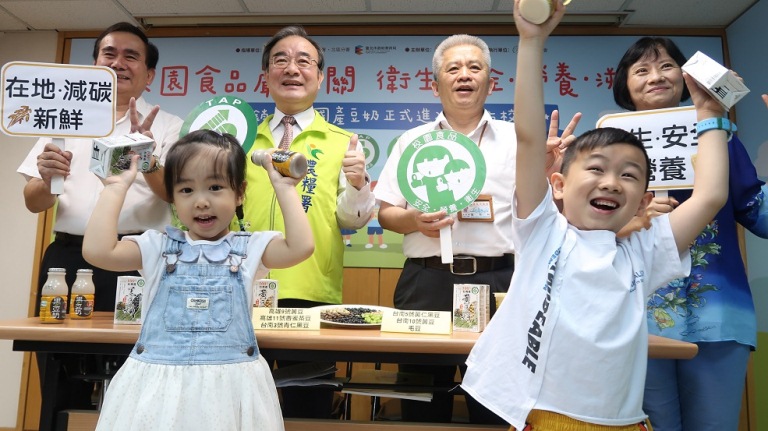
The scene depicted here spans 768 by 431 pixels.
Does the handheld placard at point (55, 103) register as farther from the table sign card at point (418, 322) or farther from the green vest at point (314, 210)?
the table sign card at point (418, 322)

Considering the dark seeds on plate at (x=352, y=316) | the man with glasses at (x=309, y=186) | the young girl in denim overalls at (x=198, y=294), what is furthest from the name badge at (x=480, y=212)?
the young girl in denim overalls at (x=198, y=294)

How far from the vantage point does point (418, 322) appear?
1875mm

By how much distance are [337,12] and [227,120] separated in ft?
6.95

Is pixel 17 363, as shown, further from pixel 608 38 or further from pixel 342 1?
pixel 608 38

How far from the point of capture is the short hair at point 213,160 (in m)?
1.71

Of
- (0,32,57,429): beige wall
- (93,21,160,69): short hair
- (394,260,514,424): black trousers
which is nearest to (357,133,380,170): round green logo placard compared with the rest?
(93,21,160,69): short hair

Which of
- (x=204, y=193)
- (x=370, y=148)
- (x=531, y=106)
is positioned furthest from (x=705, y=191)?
(x=370, y=148)

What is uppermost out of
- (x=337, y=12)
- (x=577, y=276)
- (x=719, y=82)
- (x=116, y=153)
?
(x=337, y=12)

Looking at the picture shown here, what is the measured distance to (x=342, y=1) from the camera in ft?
13.1

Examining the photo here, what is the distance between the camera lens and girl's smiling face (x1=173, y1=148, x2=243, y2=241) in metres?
1.69

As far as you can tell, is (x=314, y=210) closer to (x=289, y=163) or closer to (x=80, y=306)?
(x=289, y=163)

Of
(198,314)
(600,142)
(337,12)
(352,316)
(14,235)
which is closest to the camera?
(600,142)

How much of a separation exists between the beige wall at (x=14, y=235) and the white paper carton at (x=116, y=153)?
3088 mm

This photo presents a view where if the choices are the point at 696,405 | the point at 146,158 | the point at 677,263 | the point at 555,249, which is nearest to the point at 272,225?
the point at 146,158
